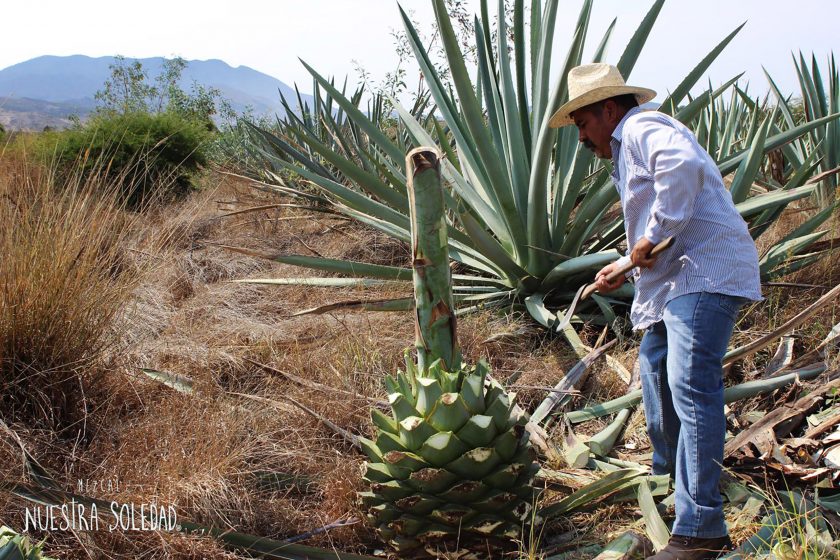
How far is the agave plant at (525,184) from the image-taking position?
3498mm

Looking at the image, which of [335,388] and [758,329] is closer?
[335,388]

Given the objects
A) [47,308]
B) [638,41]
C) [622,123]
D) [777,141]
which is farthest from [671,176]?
[47,308]

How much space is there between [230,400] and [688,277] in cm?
195

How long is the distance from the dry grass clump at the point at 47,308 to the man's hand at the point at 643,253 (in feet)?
7.09

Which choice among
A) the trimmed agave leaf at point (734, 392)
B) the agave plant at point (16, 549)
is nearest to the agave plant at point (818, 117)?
the trimmed agave leaf at point (734, 392)

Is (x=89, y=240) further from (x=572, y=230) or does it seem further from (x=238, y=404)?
(x=572, y=230)

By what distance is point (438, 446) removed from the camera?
201cm

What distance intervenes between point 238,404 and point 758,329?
8.08 ft

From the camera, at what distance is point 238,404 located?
3062 millimetres

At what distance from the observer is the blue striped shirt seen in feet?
6.54

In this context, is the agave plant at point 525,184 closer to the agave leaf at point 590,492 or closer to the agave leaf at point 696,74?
the agave leaf at point 696,74

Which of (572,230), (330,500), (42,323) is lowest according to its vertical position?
(330,500)

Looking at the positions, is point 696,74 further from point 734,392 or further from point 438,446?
point 438,446

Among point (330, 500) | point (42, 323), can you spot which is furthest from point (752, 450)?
point (42, 323)
